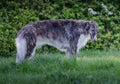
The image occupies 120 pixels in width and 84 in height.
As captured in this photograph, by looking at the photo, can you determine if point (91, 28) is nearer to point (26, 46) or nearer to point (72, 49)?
point (72, 49)

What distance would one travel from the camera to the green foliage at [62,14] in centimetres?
1703

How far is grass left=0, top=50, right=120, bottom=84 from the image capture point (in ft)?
32.6

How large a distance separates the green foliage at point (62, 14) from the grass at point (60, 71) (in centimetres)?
431

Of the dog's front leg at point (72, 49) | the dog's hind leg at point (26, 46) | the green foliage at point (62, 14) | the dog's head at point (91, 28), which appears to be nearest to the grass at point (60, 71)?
the dog's hind leg at point (26, 46)

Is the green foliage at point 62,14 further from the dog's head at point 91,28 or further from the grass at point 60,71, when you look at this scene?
the grass at point 60,71

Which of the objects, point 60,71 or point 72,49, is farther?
point 72,49

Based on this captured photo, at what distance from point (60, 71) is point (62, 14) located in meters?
7.04

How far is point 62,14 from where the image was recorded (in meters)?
17.6

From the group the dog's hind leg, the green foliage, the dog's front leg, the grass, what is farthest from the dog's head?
the green foliage

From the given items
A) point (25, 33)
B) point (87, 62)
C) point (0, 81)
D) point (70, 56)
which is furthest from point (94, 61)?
point (0, 81)

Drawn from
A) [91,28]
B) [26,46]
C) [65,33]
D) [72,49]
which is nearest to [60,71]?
[26,46]

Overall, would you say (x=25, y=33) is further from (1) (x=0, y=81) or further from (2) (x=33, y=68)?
(1) (x=0, y=81)

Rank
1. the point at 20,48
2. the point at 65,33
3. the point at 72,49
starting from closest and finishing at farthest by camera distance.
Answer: the point at 20,48, the point at 72,49, the point at 65,33

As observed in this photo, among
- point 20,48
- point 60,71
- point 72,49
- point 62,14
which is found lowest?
point 62,14
